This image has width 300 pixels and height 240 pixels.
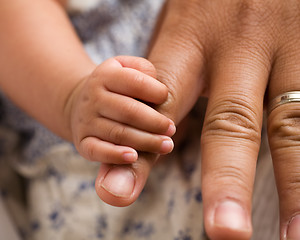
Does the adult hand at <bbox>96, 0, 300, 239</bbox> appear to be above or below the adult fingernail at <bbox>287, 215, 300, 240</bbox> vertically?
above

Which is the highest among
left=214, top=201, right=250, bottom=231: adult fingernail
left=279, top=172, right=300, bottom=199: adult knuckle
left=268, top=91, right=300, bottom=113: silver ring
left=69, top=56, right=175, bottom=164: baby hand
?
left=268, top=91, right=300, bottom=113: silver ring

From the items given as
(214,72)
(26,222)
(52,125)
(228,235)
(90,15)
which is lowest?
(26,222)

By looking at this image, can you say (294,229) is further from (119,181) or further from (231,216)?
(119,181)

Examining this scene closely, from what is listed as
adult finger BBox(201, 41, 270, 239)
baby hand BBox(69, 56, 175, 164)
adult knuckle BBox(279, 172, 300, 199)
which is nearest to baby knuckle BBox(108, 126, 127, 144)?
baby hand BBox(69, 56, 175, 164)

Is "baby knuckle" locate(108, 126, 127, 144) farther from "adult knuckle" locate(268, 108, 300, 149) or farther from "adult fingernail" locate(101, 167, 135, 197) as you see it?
"adult knuckle" locate(268, 108, 300, 149)

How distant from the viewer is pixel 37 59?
2.35 feet

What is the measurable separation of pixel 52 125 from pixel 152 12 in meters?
0.41

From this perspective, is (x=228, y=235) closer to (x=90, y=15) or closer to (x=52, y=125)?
(x=52, y=125)

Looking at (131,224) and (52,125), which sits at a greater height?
(52,125)

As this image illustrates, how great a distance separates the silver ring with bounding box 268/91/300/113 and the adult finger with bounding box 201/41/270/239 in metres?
0.02

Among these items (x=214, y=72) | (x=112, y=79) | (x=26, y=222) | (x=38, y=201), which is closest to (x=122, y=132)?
(x=112, y=79)

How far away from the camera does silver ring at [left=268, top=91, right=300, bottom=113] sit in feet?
1.61

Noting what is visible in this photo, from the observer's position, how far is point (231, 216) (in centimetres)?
38

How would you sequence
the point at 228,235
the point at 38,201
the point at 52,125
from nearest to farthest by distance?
the point at 228,235 < the point at 52,125 < the point at 38,201
